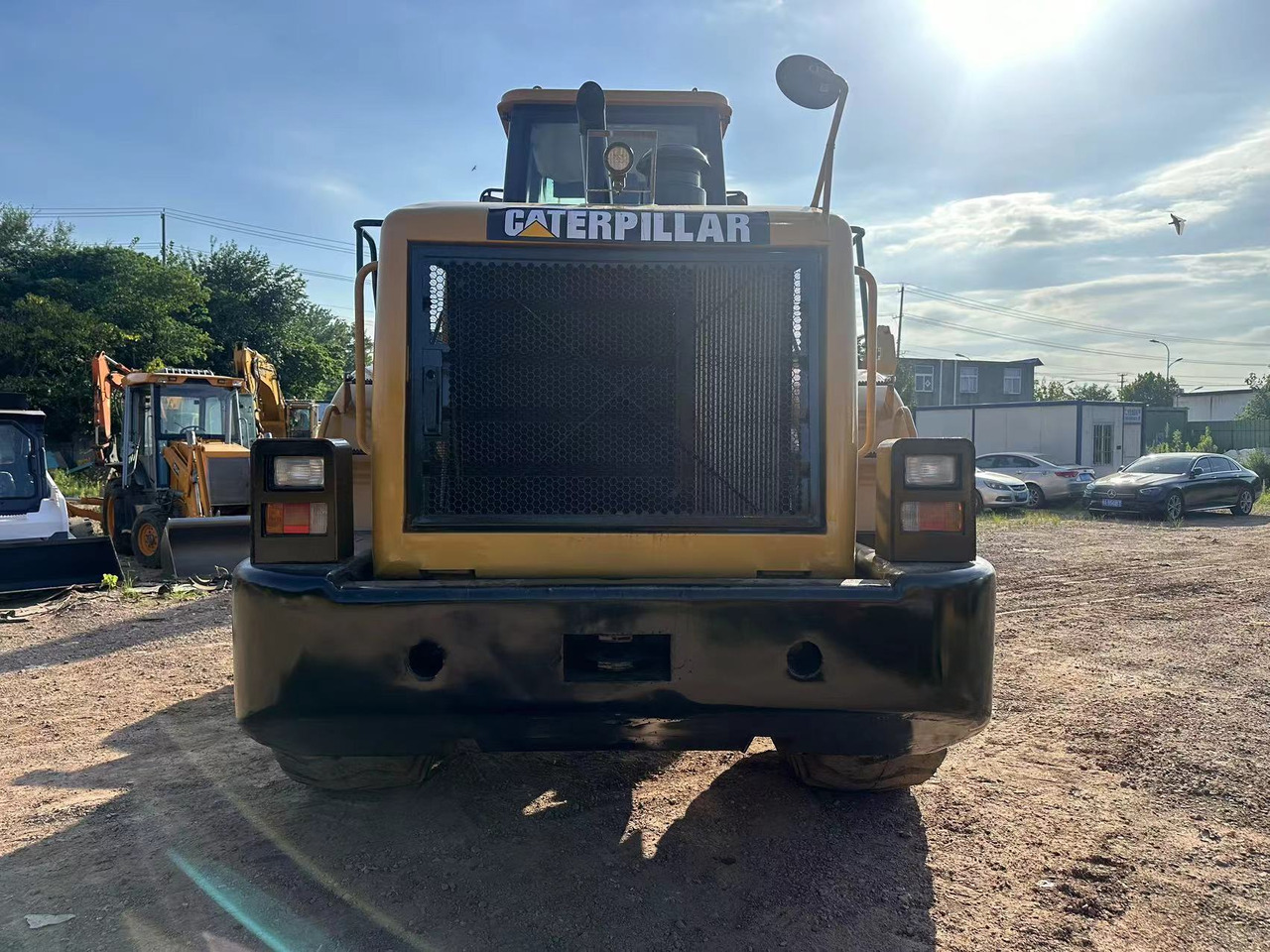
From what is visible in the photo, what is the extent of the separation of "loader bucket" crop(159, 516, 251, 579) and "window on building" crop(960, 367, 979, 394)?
4918 cm

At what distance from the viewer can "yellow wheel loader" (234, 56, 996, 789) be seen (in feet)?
8.96

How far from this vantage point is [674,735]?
9.39 feet

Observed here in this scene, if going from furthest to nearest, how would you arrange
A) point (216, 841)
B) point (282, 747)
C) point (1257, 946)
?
point (216, 841) < point (282, 747) < point (1257, 946)

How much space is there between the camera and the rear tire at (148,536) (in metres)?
11.8

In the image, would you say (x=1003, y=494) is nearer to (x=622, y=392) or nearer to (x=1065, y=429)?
(x=1065, y=429)

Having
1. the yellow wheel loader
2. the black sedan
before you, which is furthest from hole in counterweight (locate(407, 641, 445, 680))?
the black sedan

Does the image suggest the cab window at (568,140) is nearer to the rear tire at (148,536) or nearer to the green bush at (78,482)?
the rear tire at (148,536)

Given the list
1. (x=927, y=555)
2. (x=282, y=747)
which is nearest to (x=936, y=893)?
(x=927, y=555)

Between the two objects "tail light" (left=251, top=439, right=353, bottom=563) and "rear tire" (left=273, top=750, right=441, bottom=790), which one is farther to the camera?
"rear tire" (left=273, top=750, right=441, bottom=790)

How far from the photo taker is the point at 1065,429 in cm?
2683

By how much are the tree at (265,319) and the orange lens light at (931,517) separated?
1295 inches

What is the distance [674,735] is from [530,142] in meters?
3.46

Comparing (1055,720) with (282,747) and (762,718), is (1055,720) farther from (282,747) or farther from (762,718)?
(282,747)

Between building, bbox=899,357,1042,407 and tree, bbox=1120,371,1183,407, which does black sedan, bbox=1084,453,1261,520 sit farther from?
tree, bbox=1120,371,1183,407
